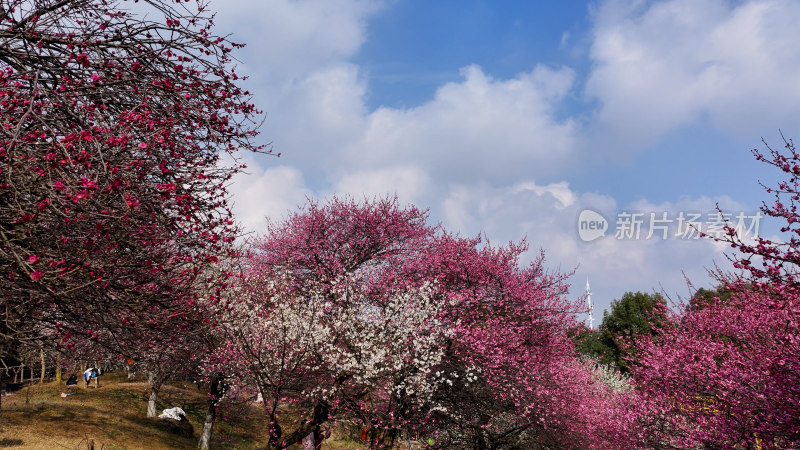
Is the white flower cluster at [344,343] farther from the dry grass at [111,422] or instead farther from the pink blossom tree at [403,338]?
the dry grass at [111,422]

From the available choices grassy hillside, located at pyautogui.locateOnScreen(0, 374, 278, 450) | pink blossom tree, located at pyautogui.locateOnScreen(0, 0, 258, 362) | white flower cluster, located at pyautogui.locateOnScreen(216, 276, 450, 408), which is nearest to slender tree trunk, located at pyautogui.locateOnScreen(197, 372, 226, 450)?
grassy hillside, located at pyautogui.locateOnScreen(0, 374, 278, 450)

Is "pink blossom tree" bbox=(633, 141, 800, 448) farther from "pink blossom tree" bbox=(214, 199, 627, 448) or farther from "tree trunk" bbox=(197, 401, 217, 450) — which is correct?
"tree trunk" bbox=(197, 401, 217, 450)

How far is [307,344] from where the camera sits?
1612cm

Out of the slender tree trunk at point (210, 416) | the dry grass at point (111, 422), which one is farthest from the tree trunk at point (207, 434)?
the dry grass at point (111, 422)

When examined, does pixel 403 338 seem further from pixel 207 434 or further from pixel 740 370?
pixel 207 434

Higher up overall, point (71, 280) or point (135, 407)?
point (71, 280)

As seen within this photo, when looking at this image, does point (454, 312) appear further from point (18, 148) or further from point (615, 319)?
point (615, 319)

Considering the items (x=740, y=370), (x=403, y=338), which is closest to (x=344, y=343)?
(x=403, y=338)

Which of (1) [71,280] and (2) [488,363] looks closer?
(1) [71,280]

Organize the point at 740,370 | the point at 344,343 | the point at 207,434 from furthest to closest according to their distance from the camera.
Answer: the point at 207,434, the point at 344,343, the point at 740,370

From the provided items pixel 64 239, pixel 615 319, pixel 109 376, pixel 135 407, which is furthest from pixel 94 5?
pixel 615 319

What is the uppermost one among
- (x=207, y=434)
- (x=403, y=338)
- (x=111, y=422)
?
(x=403, y=338)

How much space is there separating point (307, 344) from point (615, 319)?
1984 inches

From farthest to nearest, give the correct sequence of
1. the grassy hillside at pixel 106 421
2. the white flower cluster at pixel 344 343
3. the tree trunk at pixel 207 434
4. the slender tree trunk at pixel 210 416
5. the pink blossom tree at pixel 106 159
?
the tree trunk at pixel 207 434 → the slender tree trunk at pixel 210 416 → the grassy hillside at pixel 106 421 → the white flower cluster at pixel 344 343 → the pink blossom tree at pixel 106 159
